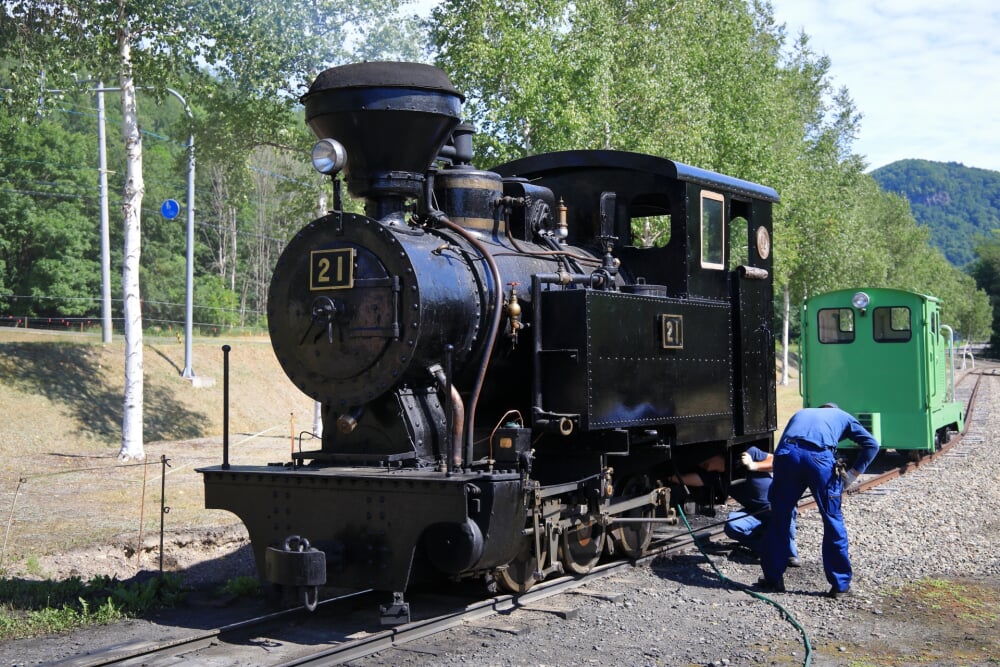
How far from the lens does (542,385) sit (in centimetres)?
706

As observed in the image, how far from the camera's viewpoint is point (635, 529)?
8461mm

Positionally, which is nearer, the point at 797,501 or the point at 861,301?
the point at 797,501

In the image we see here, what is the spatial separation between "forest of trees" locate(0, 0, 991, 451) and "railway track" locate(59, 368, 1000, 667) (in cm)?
942

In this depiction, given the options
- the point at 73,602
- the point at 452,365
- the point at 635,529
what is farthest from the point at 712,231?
the point at 73,602

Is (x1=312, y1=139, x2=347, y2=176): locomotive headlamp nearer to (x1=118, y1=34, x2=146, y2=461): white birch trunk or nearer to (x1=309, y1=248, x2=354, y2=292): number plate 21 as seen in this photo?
(x1=309, y1=248, x2=354, y2=292): number plate 21

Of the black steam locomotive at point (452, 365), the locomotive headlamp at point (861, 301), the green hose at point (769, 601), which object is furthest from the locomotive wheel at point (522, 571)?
the locomotive headlamp at point (861, 301)

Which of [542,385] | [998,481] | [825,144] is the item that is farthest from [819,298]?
[825,144]

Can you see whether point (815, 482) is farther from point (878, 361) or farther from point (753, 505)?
point (878, 361)

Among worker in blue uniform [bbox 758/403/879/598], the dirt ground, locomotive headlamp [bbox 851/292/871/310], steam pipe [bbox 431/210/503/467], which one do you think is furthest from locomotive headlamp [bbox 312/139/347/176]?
locomotive headlamp [bbox 851/292/871/310]

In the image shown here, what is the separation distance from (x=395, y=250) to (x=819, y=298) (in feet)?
37.1

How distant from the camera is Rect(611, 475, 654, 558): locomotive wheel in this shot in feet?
27.0

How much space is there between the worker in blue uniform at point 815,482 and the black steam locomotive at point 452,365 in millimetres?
943

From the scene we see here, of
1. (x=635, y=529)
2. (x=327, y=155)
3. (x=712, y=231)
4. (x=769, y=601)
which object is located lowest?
(x=769, y=601)

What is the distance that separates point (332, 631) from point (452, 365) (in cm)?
187
